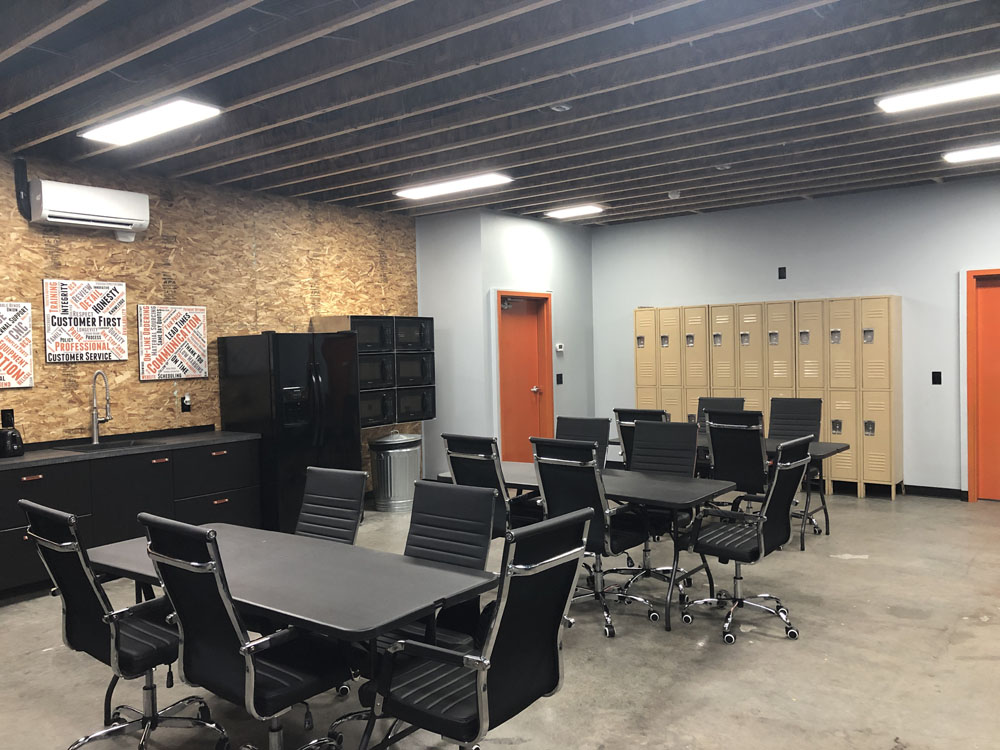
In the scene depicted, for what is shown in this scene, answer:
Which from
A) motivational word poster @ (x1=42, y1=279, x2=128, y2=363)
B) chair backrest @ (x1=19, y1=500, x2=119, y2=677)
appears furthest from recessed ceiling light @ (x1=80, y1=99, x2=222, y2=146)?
chair backrest @ (x1=19, y1=500, x2=119, y2=677)

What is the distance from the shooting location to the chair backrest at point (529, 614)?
2248 millimetres

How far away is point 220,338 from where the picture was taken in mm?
6676

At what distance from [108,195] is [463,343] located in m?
3.69

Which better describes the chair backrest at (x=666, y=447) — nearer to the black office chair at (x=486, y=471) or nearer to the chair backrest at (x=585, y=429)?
the chair backrest at (x=585, y=429)

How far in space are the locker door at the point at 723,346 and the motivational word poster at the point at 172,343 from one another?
17.1 ft

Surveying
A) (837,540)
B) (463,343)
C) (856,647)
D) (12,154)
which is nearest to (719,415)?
(837,540)

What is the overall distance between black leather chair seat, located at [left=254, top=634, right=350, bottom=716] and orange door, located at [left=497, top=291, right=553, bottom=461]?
5530mm

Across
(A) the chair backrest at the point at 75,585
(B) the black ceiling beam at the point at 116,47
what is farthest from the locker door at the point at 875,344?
(A) the chair backrest at the point at 75,585

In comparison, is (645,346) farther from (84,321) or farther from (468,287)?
(84,321)

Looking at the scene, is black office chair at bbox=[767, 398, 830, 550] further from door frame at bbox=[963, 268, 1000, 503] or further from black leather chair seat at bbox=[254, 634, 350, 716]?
black leather chair seat at bbox=[254, 634, 350, 716]

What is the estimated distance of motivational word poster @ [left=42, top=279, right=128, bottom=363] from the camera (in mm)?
5633

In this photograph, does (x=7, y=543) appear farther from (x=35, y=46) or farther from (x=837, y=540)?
(x=837, y=540)

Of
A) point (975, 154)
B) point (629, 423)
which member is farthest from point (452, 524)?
point (975, 154)

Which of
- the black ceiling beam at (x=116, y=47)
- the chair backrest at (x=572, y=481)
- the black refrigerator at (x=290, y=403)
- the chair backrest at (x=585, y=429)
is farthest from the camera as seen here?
the black refrigerator at (x=290, y=403)
